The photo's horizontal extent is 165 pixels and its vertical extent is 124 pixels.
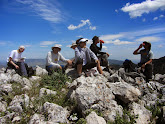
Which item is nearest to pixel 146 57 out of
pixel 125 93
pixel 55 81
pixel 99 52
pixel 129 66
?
pixel 129 66

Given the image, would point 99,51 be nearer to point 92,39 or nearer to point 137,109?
point 92,39

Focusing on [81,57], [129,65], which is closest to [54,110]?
[81,57]

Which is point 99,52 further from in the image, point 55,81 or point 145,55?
point 55,81

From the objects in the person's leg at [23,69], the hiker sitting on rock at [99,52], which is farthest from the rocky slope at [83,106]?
the hiker sitting on rock at [99,52]

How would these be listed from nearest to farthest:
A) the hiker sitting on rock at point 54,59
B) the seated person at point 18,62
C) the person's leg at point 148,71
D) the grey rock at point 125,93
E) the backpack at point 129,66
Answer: the grey rock at point 125,93
the hiker sitting on rock at point 54,59
the seated person at point 18,62
the person's leg at point 148,71
the backpack at point 129,66

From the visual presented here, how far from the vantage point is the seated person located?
9031 millimetres

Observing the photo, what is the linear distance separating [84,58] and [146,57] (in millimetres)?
4646

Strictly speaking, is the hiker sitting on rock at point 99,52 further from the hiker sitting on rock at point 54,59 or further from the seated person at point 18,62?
the seated person at point 18,62

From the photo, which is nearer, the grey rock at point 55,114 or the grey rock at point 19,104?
the grey rock at point 55,114

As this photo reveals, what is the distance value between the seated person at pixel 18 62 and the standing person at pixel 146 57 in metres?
8.03

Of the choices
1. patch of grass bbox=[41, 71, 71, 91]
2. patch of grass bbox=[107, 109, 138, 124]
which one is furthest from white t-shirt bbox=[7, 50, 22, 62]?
patch of grass bbox=[107, 109, 138, 124]

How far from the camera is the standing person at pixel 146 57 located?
9.93 meters

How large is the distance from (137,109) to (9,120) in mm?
4665

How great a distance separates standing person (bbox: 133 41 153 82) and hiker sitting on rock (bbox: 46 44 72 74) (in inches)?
215
